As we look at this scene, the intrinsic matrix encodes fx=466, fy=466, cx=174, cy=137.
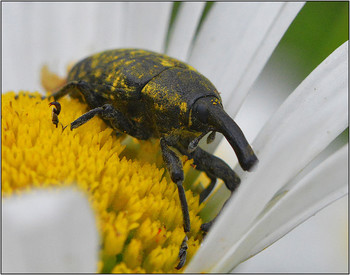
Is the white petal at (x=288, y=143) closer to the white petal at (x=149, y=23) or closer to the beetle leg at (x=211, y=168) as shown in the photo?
the beetle leg at (x=211, y=168)

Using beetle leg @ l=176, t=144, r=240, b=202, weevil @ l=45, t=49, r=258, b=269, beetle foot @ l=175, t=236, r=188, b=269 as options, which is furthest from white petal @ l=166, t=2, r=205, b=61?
beetle foot @ l=175, t=236, r=188, b=269

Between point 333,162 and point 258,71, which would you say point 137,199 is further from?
point 258,71

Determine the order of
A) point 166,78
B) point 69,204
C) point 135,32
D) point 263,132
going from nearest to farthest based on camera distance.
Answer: point 69,204 → point 166,78 → point 263,132 → point 135,32

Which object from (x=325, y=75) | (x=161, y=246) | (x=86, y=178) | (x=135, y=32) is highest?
(x=325, y=75)

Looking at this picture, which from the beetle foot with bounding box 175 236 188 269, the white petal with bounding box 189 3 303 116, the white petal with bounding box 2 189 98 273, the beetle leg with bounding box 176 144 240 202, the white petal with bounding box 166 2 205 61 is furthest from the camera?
the white petal with bounding box 166 2 205 61

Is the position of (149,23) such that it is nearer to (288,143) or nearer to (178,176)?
(178,176)

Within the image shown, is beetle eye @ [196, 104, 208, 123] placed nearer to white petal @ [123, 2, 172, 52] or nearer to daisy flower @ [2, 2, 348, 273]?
daisy flower @ [2, 2, 348, 273]

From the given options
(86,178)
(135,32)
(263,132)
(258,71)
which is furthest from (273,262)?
(135,32)
